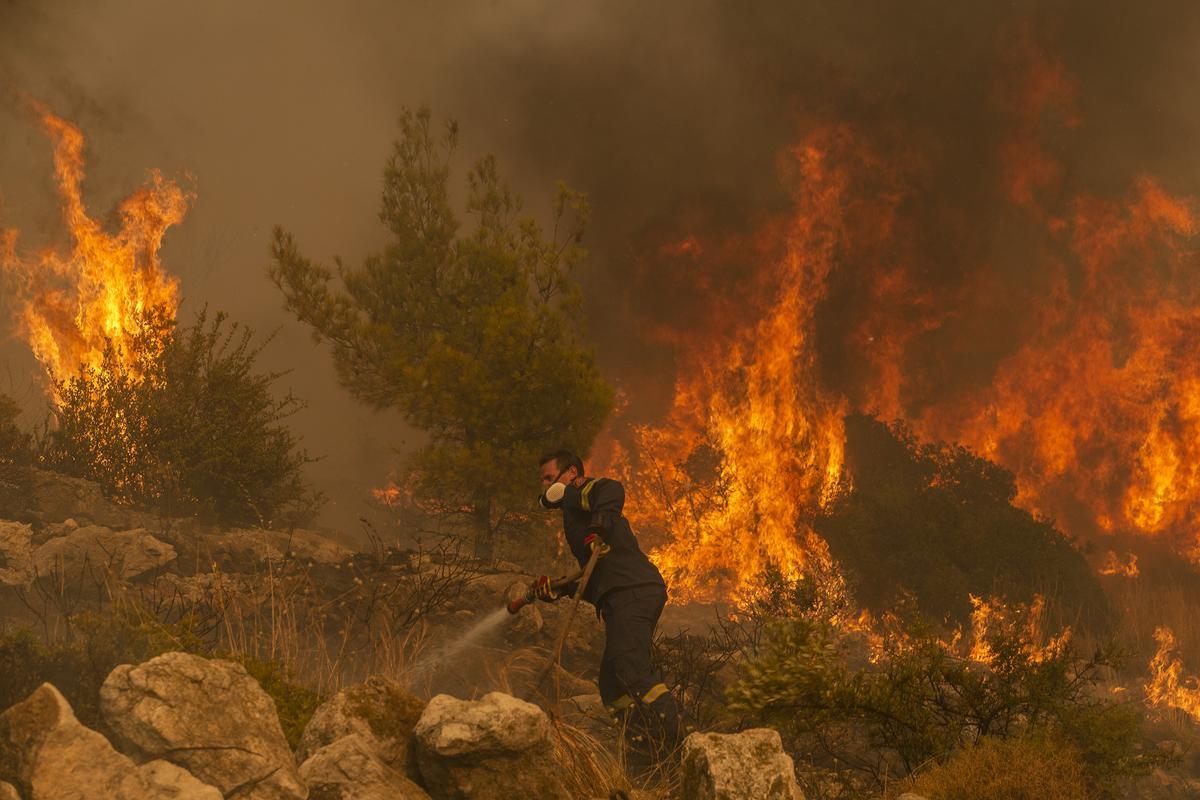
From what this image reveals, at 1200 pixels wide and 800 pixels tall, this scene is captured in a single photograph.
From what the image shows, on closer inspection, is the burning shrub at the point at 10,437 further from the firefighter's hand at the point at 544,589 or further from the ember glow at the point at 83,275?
the firefighter's hand at the point at 544,589

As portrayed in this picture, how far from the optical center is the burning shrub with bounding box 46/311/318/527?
1417cm

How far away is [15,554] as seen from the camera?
10.5 meters

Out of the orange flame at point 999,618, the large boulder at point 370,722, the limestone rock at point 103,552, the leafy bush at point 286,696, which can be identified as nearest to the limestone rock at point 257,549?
the limestone rock at point 103,552

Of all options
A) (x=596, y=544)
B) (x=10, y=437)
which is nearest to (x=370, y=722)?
(x=596, y=544)

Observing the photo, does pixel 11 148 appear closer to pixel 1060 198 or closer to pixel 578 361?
pixel 578 361

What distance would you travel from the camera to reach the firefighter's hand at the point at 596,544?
6348 mm

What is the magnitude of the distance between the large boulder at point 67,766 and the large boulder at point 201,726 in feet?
0.54

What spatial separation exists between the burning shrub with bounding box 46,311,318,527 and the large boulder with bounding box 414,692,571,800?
36.2ft

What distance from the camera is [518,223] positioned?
15359mm

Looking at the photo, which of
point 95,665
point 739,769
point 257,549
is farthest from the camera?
point 257,549

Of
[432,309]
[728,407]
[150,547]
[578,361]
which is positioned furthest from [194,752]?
[728,407]

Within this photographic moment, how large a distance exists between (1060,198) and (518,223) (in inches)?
559

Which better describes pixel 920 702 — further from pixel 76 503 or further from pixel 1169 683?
pixel 76 503

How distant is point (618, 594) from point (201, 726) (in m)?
3.68
